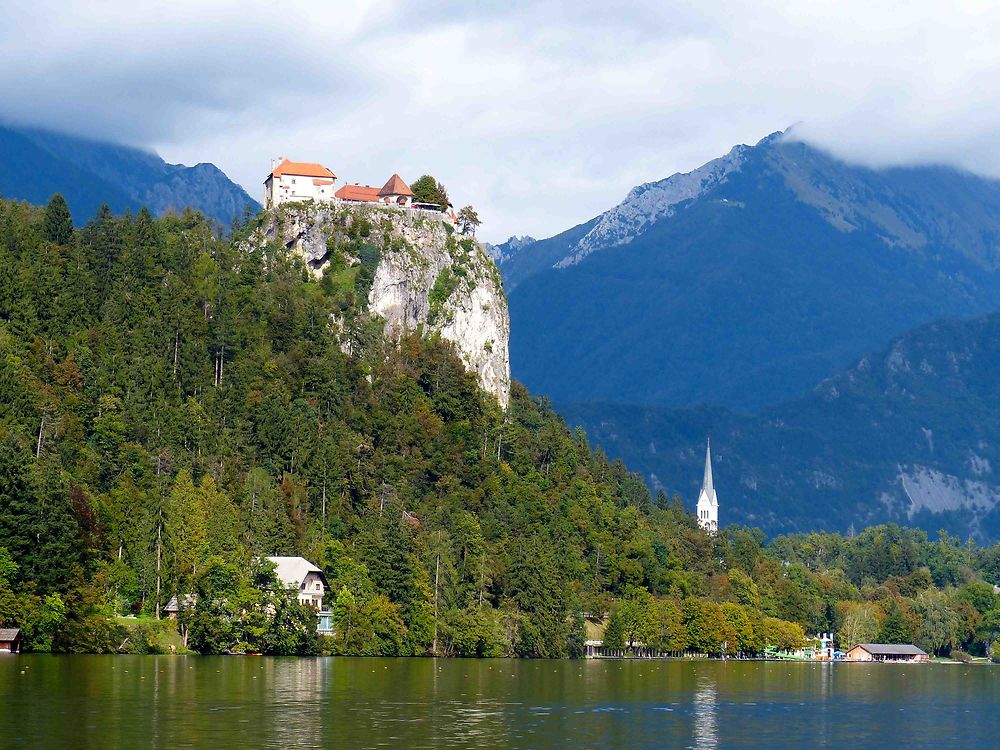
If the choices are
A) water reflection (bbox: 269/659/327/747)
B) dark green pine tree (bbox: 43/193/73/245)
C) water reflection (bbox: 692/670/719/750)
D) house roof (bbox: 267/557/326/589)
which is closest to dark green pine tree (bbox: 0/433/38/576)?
water reflection (bbox: 269/659/327/747)

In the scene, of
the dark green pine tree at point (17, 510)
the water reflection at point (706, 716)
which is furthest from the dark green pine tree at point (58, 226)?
the water reflection at point (706, 716)

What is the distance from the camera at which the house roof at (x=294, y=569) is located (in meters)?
144

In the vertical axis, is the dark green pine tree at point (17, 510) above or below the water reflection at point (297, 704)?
above

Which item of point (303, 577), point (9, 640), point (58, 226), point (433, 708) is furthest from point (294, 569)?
point (433, 708)

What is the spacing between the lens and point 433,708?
80.5m

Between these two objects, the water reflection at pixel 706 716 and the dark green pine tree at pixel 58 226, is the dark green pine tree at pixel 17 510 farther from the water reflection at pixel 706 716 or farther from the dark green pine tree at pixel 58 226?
the dark green pine tree at pixel 58 226

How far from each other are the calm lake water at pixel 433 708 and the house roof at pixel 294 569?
2006 centimetres

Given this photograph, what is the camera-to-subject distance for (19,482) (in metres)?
116

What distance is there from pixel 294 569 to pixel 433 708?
66899 millimetres

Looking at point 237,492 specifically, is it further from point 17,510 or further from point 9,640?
point 9,640

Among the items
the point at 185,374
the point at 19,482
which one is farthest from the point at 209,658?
the point at 185,374

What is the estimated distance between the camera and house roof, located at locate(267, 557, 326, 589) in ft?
471

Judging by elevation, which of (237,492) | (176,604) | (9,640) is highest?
(237,492)

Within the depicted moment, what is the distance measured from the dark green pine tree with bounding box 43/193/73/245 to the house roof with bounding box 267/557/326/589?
6054 cm
